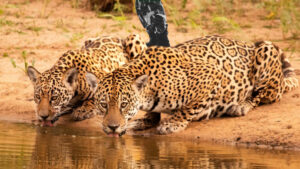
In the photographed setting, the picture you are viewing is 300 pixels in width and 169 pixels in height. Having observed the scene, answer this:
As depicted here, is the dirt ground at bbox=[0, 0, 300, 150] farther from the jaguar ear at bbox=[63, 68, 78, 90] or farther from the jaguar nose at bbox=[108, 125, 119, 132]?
the jaguar nose at bbox=[108, 125, 119, 132]

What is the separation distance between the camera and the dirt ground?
9174 mm

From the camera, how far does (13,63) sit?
39.6 feet

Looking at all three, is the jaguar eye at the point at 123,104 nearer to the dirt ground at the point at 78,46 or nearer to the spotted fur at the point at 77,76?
the spotted fur at the point at 77,76

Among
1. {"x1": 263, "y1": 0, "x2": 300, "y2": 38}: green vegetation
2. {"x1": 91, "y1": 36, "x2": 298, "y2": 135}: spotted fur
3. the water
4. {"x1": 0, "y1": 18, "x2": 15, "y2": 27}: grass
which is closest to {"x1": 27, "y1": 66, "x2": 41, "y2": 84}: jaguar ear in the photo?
the water

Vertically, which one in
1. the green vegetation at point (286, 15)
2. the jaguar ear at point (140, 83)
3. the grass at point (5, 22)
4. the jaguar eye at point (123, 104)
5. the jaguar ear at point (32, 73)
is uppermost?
the grass at point (5, 22)

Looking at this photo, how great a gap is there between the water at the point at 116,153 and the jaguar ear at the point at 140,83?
700mm

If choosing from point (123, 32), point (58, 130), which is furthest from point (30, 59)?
point (58, 130)

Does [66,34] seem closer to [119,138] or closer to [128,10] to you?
[128,10]

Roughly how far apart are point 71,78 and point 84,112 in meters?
0.61

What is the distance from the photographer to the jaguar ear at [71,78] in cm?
984

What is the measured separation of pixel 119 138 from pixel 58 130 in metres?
1.05

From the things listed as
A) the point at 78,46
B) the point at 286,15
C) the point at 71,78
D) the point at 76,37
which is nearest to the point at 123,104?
the point at 71,78

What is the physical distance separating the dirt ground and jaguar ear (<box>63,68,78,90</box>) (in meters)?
0.62

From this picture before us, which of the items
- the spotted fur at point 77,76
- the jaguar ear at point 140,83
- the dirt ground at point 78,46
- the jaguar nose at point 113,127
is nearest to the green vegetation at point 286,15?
the dirt ground at point 78,46
